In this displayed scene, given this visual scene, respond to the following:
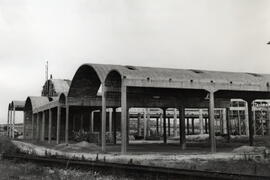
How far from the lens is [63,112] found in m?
52.2

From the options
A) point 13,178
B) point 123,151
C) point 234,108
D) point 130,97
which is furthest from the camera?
point 234,108

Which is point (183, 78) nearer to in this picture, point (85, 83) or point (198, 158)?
point (198, 158)

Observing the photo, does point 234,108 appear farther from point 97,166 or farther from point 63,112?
point 97,166

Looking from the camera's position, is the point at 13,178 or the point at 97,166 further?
the point at 97,166

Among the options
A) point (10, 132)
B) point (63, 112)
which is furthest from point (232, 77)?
point (10, 132)

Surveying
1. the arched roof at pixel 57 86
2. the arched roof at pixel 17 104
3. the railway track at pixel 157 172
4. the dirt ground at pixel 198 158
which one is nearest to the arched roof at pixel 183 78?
the dirt ground at pixel 198 158

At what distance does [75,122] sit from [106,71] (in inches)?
1170

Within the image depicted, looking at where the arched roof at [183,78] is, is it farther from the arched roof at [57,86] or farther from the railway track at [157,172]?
the arched roof at [57,86]

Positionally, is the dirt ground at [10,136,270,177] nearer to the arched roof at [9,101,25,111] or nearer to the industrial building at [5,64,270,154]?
the industrial building at [5,64,270,154]

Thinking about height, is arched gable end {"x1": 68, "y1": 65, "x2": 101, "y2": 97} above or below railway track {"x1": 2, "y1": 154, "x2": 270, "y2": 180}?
above

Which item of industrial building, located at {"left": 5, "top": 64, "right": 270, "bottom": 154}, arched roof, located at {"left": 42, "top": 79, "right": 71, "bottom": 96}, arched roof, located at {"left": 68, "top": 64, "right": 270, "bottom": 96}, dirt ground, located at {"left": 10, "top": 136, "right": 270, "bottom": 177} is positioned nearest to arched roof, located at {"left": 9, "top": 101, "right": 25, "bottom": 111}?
arched roof, located at {"left": 42, "top": 79, "right": 71, "bottom": 96}

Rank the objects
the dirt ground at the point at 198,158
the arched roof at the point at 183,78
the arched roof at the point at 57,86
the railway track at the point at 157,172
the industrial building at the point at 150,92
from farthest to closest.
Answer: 1. the arched roof at the point at 57,86
2. the industrial building at the point at 150,92
3. the arched roof at the point at 183,78
4. the dirt ground at the point at 198,158
5. the railway track at the point at 157,172

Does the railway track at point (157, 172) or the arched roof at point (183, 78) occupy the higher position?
the arched roof at point (183, 78)

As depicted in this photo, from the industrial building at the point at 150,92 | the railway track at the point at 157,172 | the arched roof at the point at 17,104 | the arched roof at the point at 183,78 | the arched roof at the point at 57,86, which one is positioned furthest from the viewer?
the arched roof at the point at 17,104
